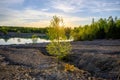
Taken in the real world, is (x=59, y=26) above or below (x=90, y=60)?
above

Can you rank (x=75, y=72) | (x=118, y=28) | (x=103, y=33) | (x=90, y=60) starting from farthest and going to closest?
(x=103, y=33), (x=118, y=28), (x=90, y=60), (x=75, y=72)

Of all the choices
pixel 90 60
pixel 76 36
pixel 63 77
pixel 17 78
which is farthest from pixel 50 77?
pixel 76 36

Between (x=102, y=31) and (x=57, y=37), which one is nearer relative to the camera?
(x=57, y=37)

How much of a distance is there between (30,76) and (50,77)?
1.86 metres

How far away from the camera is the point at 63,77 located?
2108 cm

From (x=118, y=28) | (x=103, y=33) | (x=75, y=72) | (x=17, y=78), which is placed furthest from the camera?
(x=103, y=33)

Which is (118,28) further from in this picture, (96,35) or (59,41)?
(59,41)

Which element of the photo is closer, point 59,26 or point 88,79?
point 88,79

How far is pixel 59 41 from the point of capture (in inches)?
1257

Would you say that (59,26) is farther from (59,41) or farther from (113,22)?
(113,22)

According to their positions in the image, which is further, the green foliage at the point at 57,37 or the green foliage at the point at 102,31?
the green foliage at the point at 102,31

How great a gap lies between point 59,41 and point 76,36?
238ft

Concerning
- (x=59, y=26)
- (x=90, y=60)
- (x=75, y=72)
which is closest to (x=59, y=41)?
(x=59, y=26)

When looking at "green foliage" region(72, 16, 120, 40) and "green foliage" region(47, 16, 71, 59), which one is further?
"green foliage" region(72, 16, 120, 40)
